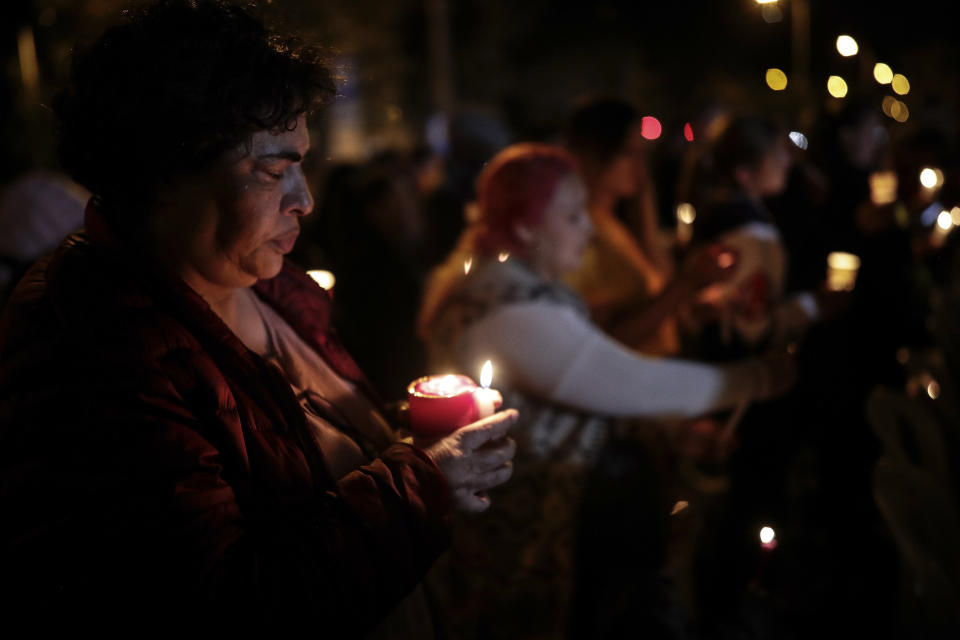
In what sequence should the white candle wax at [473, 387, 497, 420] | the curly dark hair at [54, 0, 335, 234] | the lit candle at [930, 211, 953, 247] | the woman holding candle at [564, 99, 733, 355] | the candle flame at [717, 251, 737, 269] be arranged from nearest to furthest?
the curly dark hair at [54, 0, 335, 234] → the white candle wax at [473, 387, 497, 420] → the candle flame at [717, 251, 737, 269] → the woman holding candle at [564, 99, 733, 355] → the lit candle at [930, 211, 953, 247]

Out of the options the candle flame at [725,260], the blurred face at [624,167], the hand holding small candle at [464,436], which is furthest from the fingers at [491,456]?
the blurred face at [624,167]

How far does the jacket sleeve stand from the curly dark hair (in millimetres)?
348

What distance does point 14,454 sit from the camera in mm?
1078

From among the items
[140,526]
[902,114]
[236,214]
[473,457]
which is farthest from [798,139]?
[140,526]

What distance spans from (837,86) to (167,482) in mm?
3730

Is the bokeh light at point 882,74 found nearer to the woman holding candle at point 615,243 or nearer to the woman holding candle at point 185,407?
the woman holding candle at point 615,243

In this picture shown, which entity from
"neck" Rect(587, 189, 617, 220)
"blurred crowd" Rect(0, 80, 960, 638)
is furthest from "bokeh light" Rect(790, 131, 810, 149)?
"neck" Rect(587, 189, 617, 220)

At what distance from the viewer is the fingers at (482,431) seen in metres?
1.44

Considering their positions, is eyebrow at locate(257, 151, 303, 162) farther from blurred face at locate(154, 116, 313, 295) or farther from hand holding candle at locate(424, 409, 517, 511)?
hand holding candle at locate(424, 409, 517, 511)

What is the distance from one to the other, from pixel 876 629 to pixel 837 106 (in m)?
2.70

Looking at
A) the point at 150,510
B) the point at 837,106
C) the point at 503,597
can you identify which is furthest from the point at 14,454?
the point at 837,106

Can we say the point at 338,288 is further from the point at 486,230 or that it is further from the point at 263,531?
the point at 263,531

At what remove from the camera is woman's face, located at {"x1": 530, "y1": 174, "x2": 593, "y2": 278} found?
260cm

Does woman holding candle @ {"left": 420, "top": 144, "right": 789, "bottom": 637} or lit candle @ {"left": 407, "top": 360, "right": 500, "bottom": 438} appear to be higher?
lit candle @ {"left": 407, "top": 360, "right": 500, "bottom": 438}
